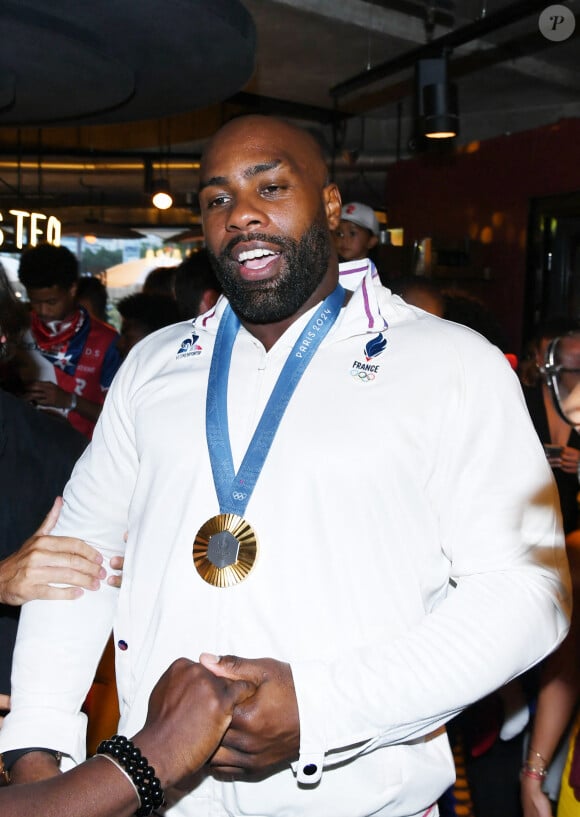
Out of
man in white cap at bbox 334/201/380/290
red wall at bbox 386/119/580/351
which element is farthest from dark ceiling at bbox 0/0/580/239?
man in white cap at bbox 334/201/380/290

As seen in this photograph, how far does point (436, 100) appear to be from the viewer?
686 centimetres

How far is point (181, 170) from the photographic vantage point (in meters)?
11.6

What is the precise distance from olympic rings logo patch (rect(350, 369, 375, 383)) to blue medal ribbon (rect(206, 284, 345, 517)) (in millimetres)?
90

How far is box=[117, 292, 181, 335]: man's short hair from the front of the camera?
4938 millimetres

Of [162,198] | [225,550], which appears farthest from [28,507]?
[162,198]

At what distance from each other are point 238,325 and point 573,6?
609 centimetres

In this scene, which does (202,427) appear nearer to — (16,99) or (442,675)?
(442,675)

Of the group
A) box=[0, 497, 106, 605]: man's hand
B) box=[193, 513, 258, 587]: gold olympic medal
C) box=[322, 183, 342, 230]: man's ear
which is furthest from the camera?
box=[322, 183, 342, 230]: man's ear

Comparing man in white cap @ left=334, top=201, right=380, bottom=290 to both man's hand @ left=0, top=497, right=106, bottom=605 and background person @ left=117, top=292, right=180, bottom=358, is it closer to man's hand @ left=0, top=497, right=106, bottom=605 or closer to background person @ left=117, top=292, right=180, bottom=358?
background person @ left=117, top=292, right=180, bottom=358

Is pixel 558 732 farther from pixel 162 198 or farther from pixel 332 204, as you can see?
pixel 162 198

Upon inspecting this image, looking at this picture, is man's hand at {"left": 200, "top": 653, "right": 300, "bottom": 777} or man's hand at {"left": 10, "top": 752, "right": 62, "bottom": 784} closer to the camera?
man's hand at {"left": 200, "top": 653, "right": 300, "bottom": 777}

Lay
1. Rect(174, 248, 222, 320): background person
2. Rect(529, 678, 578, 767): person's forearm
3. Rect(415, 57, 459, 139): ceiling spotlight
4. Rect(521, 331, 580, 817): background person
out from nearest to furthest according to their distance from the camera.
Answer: Rect(521, 331, 580, 817): background person, Rect(529, 678, 578, 767): person's forearm, Rect(174, 248, 222, 320): background person, Rect(415, 57, 459, 139): ceiling spotlight

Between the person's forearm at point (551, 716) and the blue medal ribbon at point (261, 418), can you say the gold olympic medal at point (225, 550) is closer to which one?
the blue medal ribbon at point (261, 418)

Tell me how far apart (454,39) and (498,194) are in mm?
2020
